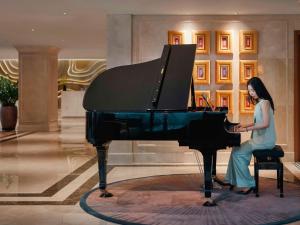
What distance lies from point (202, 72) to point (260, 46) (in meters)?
1.08

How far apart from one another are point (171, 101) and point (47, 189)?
2060 mm

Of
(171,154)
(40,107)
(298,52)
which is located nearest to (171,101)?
(171,154)

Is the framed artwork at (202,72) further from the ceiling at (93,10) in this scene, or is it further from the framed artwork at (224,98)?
the ceiling at (93,10)

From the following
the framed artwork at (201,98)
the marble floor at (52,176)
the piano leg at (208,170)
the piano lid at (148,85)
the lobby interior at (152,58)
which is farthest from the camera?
the framed artwork at (201,98)

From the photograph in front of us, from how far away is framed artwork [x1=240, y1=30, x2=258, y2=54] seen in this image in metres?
8.23

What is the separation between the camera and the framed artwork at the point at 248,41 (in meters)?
8.23

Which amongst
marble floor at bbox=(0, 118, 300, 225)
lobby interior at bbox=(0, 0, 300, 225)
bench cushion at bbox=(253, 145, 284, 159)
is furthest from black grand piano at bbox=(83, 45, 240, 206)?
lobby interior at bbox=(0, 0, 300, 225)

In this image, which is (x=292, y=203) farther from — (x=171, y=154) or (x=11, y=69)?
(x=11, y=69)

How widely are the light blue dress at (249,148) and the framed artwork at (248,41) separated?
9.19ft

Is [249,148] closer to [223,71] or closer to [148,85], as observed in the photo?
[148,85]

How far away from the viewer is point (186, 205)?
512 cm

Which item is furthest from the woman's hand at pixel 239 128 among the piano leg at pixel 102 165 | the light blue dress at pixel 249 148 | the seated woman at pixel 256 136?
the piano leg at pixel 102 165

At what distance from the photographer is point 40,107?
15.2 metres

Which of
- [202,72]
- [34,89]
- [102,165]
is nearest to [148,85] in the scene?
[102,165]
